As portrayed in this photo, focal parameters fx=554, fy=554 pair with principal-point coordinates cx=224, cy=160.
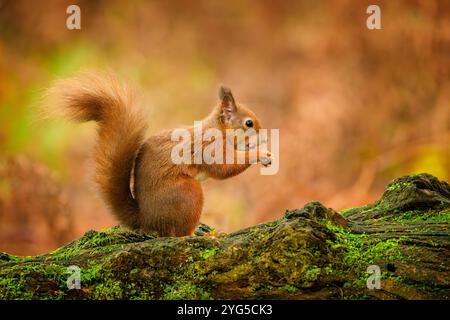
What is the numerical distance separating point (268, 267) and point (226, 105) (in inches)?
51.1

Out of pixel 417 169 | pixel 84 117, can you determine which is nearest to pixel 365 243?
pixel 84 117

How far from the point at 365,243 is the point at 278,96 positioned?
4637 mm

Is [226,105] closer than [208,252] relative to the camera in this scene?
No

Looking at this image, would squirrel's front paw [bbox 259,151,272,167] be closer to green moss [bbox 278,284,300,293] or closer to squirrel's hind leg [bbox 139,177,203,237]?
squirrel's hind leg [bbox 139,177,203,237]

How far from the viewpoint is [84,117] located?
2910 millimetres

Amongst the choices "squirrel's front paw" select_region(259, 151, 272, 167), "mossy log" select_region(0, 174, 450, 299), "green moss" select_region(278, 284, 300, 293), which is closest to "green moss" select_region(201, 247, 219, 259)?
"mossy log" select_region(0, 174, 450, 299)

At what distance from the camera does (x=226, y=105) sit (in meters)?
3.22

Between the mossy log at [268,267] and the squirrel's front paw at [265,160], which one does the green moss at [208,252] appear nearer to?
the mossy log at [268,267]

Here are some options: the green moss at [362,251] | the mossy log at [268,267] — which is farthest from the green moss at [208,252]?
the green moss at [362,251]

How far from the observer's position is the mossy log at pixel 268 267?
7.00ft

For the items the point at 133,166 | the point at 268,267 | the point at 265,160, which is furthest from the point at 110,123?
the point at 268,267

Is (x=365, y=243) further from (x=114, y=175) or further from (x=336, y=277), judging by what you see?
(x=114, y=175)

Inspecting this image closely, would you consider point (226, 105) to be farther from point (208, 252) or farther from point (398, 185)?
point (208, 252)
